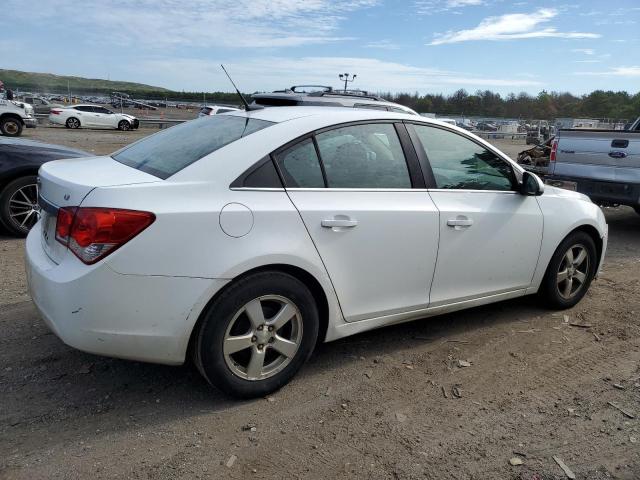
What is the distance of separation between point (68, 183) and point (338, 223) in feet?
4.93

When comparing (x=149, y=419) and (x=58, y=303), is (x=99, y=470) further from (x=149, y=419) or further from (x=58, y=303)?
(x=58, y=303)

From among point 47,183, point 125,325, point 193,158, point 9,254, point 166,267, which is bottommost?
point 9,254

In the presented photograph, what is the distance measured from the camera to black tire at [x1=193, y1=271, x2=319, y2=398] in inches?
114

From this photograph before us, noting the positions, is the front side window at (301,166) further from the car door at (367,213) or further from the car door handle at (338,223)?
the car door handle at (338,223)

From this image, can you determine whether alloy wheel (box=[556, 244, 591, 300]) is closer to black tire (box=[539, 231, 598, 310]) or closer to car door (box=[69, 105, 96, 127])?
black tire (box=[539, 231, 598, 310])

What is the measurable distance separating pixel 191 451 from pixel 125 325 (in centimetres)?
70

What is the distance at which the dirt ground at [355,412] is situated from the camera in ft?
8.72

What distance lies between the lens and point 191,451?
2717 mm

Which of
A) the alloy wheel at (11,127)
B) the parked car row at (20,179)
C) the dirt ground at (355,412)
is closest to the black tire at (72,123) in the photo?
the alloy wheel at (11,127)

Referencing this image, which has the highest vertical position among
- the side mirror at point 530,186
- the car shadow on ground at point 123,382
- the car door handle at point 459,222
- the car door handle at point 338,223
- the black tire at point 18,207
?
the side mirror at point 530,186

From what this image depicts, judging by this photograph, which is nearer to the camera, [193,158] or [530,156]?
[193,158]

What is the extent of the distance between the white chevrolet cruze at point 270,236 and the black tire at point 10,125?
20189 mm

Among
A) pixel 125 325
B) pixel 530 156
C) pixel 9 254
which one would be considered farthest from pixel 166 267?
pixel 530 156

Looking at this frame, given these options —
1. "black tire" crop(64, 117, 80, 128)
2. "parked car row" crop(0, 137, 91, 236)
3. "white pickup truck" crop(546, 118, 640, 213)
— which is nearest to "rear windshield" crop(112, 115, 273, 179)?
"parked car row" crop(0, 137, 91, 236)
